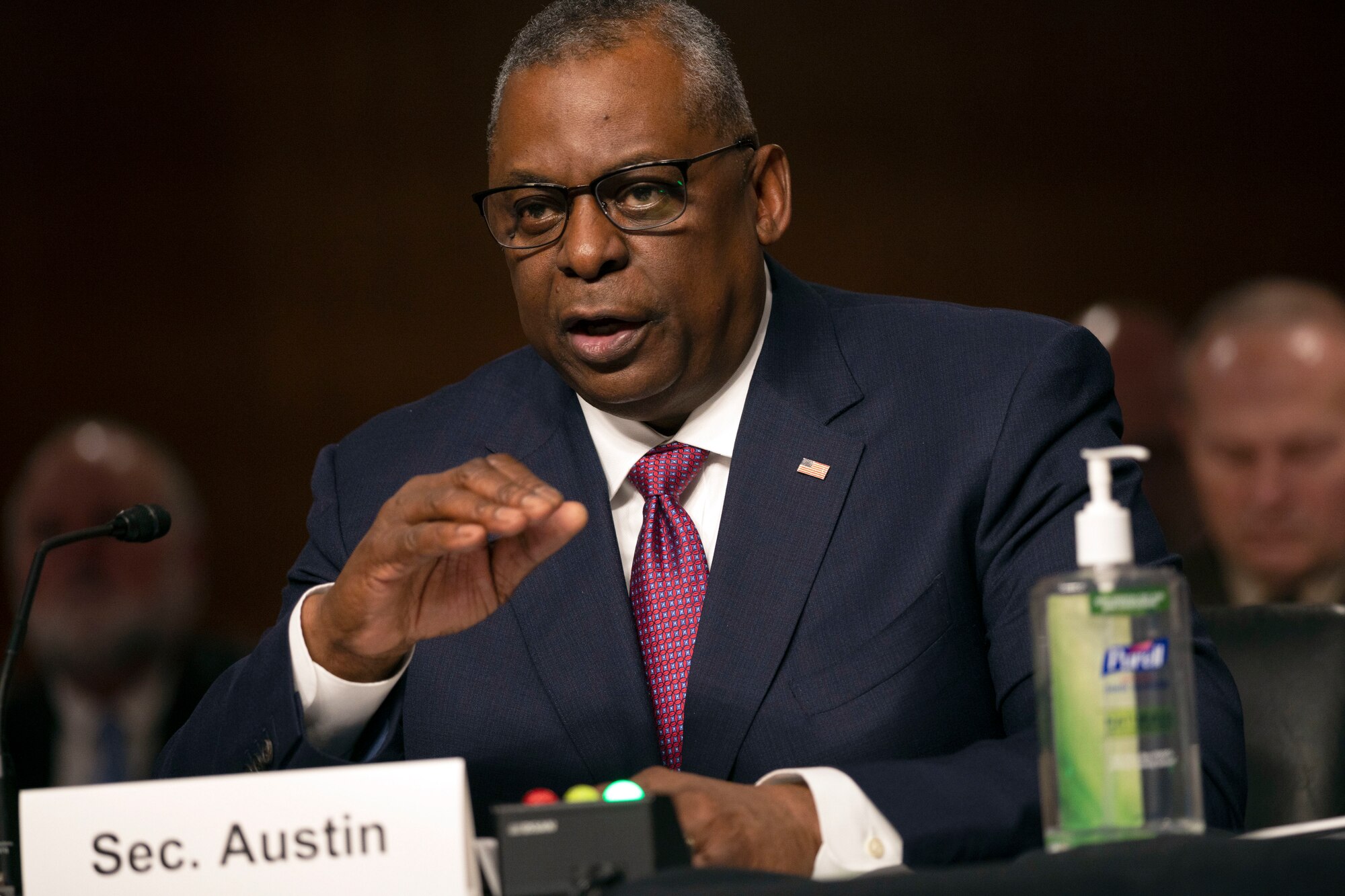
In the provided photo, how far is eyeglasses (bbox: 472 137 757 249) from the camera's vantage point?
1569 mm

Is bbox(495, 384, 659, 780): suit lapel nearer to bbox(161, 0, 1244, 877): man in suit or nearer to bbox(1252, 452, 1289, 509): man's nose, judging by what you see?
bbox(161, 0, 1244, 877): man in suit

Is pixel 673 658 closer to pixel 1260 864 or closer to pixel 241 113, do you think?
pixel 1260 864

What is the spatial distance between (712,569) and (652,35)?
0.61 metres

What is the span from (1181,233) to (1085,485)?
315 cm

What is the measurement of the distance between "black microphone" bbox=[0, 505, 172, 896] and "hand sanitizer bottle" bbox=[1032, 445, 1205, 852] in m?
0.90

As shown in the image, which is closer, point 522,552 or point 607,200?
point 522,552

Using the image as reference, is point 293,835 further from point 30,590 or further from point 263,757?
point 30,590

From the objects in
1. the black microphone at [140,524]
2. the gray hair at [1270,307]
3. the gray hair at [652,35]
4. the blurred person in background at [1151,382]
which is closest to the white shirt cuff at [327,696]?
the black microphone at [140,524]

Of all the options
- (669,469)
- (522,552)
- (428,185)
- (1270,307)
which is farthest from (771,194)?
(1270,307)

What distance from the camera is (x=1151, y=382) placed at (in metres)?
4.28

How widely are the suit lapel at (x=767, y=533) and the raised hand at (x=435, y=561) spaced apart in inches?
12.5

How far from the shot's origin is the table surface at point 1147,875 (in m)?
0.72

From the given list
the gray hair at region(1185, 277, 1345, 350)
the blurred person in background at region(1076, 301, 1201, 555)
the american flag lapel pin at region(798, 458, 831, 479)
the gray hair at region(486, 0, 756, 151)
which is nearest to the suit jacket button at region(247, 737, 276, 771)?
the american flag lapel pin at region(798, 458, 831, 479)

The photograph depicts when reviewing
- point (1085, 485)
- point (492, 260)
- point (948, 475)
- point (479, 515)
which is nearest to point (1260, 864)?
point (479, 515)
